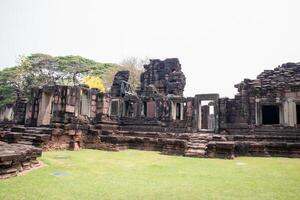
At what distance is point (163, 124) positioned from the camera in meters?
22.4

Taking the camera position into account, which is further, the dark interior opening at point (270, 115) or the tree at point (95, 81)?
the tree at point (95, 81)

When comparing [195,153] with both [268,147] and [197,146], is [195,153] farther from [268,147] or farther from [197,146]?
[268,147]

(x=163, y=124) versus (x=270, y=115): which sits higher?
(x=270, y=115)

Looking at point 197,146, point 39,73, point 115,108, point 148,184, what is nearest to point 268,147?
point 197,146

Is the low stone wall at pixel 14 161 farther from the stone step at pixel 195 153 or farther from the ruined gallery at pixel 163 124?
the stone step at pixel 195 153

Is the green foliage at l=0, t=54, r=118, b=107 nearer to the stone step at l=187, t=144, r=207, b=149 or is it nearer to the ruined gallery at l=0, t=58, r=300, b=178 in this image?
the ruined gallery at l=0, t=58, r=300, b=178

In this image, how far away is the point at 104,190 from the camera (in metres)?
4.98

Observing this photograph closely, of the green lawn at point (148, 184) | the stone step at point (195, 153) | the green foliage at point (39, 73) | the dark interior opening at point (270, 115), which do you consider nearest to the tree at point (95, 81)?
the green foliage at point (39, 73)

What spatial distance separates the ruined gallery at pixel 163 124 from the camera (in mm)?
12109

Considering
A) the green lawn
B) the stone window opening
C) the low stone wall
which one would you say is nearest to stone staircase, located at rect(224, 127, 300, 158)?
the green lawn

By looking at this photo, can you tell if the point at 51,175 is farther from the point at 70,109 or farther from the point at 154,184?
the point at 70,109

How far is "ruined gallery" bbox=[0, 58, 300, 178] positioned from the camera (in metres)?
12.1

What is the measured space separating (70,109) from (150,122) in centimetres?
894

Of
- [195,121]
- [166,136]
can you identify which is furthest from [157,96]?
[166,136]
